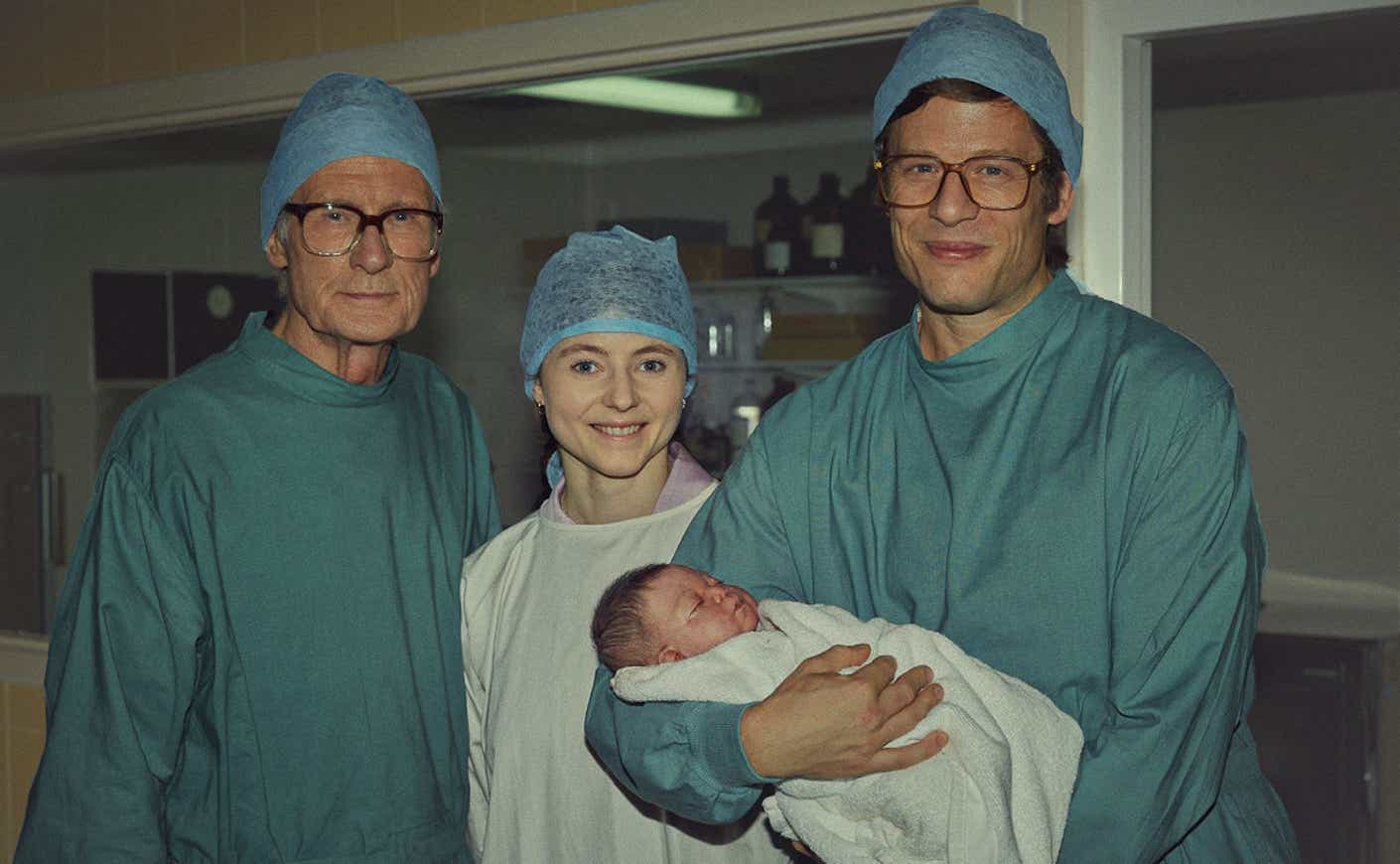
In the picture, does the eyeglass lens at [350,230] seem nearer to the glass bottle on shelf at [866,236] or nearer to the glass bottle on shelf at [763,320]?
the glass bottle on shelf at [866,236]

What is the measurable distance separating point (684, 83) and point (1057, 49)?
3.15 m

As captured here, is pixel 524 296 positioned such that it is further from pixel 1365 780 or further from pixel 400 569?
pixel 400 569

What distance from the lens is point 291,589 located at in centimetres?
209

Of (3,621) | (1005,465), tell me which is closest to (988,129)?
(1005,465)

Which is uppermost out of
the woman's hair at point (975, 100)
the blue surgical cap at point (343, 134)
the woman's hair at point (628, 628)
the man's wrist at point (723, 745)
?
the blue surgical cap at point (343, 134)

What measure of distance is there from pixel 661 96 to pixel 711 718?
4402 millimetres

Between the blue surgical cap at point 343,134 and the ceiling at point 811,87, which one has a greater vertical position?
the ceiling at point 811,87

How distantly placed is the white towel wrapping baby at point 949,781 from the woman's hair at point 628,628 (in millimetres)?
115

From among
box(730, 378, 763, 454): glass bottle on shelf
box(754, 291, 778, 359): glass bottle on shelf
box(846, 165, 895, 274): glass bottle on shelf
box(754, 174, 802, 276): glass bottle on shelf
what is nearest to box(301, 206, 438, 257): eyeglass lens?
box(846, 165, 895, 274): glass bottle on shelf

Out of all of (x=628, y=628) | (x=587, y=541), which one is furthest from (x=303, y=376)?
(x=628, y=628)

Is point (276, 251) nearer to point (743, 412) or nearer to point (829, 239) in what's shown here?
point (829, 239)

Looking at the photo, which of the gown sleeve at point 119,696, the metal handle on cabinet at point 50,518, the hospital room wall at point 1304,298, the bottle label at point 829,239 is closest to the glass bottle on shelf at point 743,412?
the bottle label at point 829,239

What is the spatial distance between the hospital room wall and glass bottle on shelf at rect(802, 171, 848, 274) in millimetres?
1364

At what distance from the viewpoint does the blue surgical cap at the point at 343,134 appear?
209 centimetres
